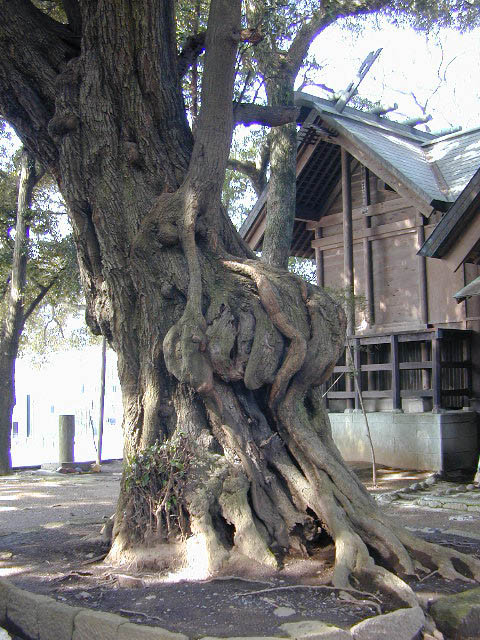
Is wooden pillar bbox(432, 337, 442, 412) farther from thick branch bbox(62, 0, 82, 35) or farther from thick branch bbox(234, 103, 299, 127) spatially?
thick branch bbox(62, 0, 82, 35)

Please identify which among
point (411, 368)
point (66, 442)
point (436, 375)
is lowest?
point (66, 442)

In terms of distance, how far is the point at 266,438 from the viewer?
610 centimetres

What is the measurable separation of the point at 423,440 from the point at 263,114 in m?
7.76

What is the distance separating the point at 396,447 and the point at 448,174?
653 cm

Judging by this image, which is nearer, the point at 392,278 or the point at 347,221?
the point at 392,278

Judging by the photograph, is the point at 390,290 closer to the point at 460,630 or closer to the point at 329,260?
the point at 329,260

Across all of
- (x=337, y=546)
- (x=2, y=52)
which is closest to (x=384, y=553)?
(x=337, y=546)

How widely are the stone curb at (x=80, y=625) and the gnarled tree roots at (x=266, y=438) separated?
41.3 inches

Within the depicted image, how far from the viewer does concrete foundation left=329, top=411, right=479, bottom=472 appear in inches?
498

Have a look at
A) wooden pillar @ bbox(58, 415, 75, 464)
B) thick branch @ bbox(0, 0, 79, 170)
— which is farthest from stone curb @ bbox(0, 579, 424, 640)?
wooden pillar @ bbox(58, 415, 75, 464)

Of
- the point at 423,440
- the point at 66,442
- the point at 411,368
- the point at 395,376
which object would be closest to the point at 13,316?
the point at 66,442

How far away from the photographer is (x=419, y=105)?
106 ft

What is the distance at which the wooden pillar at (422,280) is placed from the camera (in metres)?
14.3

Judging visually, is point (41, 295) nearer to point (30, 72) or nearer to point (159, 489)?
point (30, 72)
